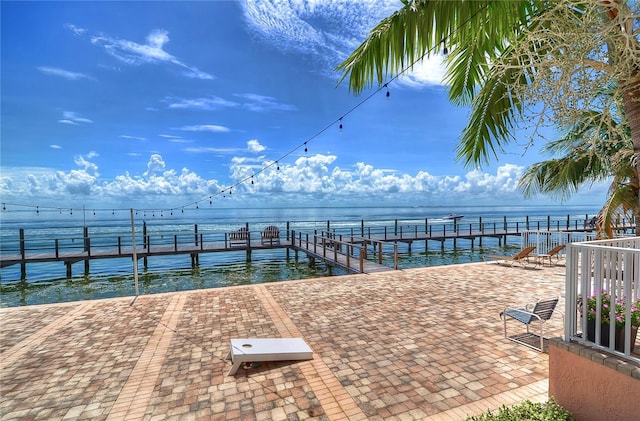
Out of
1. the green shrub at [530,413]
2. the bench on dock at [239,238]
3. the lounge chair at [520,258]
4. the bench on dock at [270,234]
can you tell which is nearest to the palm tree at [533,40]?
the green shrub at [530,413]

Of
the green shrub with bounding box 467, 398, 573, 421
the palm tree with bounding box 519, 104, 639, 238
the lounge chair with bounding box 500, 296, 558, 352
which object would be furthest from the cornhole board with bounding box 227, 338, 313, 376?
the palm tree with bounding box 519, 104, 639, 238

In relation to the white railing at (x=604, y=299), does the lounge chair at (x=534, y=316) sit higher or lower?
lower

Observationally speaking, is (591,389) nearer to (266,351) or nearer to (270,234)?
(266,351)

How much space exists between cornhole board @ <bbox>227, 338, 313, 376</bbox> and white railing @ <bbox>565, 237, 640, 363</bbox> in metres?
2.89

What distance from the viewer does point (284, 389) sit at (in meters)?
3.32

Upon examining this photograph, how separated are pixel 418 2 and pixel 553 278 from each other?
29.9 ft

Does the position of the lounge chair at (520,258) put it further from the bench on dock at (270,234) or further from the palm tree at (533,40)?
the bench on dock at (270,234)

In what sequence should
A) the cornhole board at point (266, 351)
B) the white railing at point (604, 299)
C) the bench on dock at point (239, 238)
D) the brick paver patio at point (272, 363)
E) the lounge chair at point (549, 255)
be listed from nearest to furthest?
the white railing at point (604, 299), the brick paver patio at point (272, 363), the cornhole board at point (266, 351), the lounge chair at point (549, 255), the bench on dock at point (239, 238)

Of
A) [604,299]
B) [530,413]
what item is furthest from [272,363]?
[604,299]

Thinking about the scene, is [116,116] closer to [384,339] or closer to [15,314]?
[15,314]

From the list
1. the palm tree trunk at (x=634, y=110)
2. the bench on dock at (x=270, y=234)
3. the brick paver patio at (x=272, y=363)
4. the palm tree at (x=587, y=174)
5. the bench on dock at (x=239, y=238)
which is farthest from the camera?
the bench on dock at (x=270, y=234)

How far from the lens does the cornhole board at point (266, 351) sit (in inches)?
144

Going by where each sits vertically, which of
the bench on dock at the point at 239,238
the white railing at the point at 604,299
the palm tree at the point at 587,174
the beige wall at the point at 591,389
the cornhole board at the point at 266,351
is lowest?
the bench on dock at the point at 239,238

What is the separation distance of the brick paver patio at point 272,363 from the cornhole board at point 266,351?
11cm
